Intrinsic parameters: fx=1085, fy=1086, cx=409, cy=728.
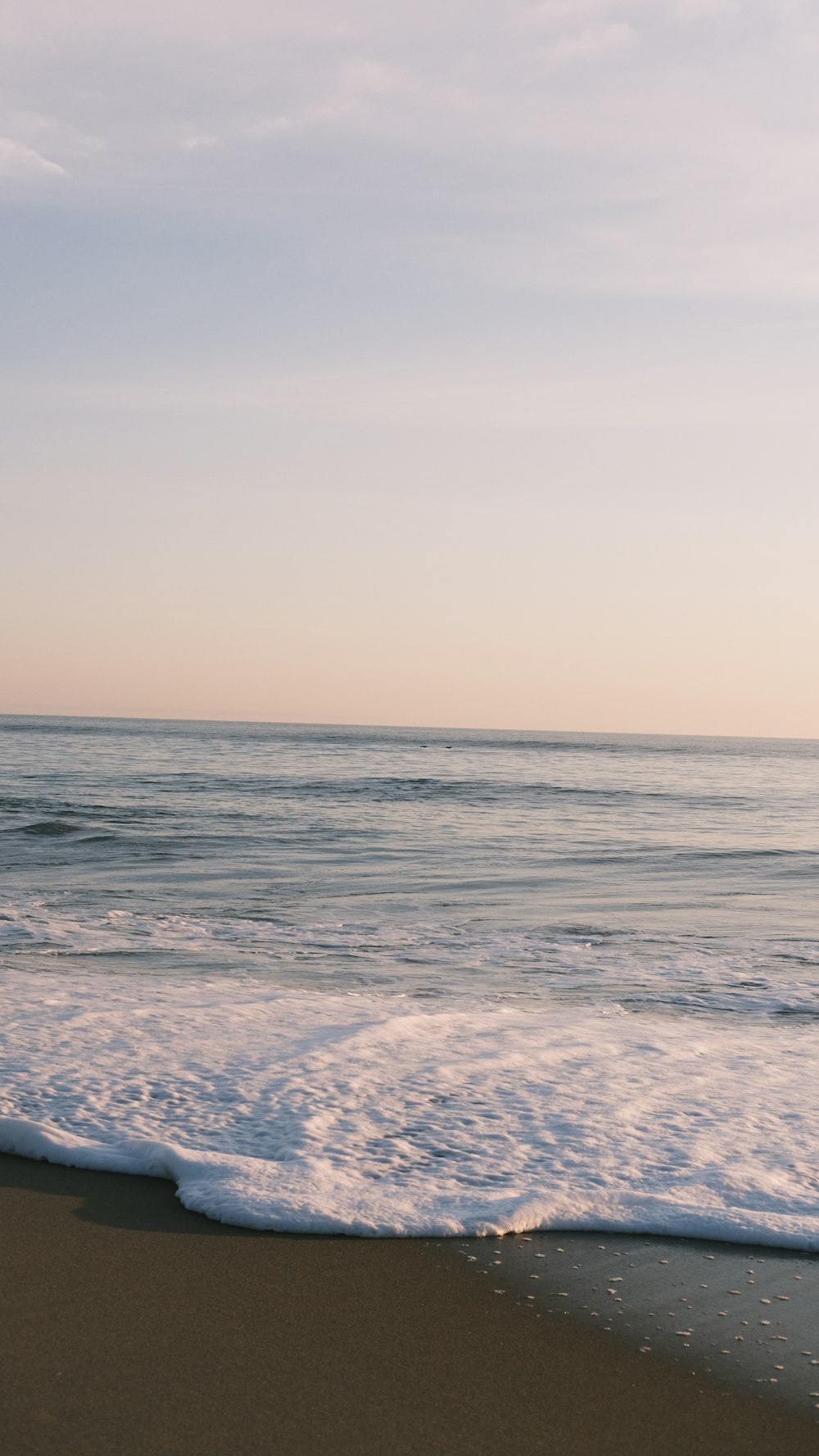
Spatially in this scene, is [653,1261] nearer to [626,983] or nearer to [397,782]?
[626,983]

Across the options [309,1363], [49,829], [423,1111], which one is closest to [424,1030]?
[423,1111]

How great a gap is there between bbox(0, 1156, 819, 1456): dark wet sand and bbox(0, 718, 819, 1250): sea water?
405mm

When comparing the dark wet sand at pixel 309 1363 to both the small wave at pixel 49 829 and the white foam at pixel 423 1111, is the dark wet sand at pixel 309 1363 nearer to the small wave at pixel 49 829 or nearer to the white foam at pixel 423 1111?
the white foam at pixel 423 1111

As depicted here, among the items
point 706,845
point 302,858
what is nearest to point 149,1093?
point 302,858

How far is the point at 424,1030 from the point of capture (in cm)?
679

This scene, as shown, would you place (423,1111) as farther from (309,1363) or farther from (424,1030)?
(309,1363)

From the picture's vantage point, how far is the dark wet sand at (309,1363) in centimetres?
269

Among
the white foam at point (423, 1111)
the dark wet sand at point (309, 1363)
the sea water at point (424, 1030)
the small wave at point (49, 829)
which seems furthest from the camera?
the small wave at point (49, 829)

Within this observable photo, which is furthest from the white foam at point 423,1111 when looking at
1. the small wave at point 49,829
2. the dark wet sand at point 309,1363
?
the small wave at point 49,829

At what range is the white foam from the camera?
4.11 metres

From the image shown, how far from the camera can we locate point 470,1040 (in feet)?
21.5

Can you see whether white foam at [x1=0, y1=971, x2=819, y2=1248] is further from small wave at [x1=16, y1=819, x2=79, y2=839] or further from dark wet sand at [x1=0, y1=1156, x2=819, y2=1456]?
small wave at [x1=16, y1=819, x2=79, y2=839]

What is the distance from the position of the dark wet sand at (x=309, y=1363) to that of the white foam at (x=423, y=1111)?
0.39m

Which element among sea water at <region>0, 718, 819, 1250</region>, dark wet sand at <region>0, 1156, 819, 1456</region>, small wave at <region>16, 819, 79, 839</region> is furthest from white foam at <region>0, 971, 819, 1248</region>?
small wave at <region>16, 819, 79, 839</region>
